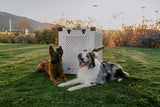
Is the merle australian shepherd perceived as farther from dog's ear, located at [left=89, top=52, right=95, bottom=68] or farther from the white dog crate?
the white dog crate

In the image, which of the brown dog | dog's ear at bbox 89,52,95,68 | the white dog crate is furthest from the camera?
the white dog crate

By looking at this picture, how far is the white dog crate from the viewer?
4.18 m

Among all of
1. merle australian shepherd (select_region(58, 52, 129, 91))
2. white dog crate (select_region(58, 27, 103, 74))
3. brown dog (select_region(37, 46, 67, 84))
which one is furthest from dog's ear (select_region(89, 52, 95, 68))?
brown dog (select_region(37, 46, 67, 84))

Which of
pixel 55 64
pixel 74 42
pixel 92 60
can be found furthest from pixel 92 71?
pixel 74 42

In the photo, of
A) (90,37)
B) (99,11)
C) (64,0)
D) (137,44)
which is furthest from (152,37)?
(90,37)

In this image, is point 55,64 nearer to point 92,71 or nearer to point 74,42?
point 74,42

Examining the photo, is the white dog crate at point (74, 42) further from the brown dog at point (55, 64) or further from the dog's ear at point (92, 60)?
the dog's ear at point (92, 60)

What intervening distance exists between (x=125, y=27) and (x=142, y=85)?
14.1m

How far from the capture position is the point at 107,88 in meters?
3.24

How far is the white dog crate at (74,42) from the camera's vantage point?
4.18 meters

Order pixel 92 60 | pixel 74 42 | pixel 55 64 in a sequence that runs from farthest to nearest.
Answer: pixel 74 42, pixel 55 64, pixel 92 60

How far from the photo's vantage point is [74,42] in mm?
4367

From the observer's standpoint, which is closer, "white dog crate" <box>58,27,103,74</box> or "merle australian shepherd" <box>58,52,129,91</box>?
"merle australian shepherd" <box>58,52,129,91</box>

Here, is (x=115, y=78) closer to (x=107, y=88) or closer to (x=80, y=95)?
(x=107, y=88)
